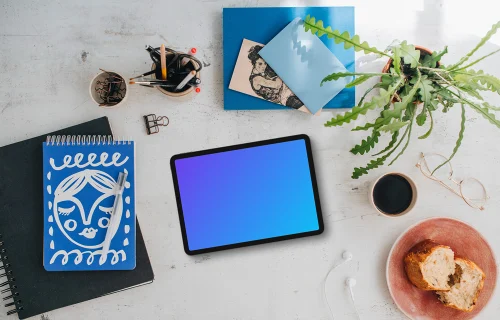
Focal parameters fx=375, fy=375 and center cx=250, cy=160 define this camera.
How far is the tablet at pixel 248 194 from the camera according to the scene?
0.96 meters

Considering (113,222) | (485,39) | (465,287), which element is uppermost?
(485,39)

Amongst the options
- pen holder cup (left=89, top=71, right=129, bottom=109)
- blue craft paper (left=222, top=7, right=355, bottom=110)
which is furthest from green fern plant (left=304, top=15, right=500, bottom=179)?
pen holder cup (left=89, top=71, right=129, bottom=109)

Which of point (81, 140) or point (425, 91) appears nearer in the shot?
point (425, 91)

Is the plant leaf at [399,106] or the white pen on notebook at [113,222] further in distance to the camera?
the white pen on notebook at [113,222]

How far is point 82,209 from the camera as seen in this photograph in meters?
0.94

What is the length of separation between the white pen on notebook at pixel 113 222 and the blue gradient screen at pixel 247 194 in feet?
0.45

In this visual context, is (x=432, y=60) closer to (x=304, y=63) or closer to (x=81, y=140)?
(x=304, y=63)

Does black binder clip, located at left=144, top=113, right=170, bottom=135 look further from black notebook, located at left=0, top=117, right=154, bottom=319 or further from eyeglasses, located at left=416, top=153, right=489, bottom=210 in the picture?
eyeglasses, located at left=416, top=153, right=489, bottom=210

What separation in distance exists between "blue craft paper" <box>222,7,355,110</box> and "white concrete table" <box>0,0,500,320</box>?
3cm

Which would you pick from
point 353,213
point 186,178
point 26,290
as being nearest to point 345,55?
point 353,213

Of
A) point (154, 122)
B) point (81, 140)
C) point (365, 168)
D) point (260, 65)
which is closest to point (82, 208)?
point (81, 140)

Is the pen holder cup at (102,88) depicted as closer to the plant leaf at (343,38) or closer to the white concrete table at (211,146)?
the white concrete table at (211,146)

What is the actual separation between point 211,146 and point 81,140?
12.9 inches

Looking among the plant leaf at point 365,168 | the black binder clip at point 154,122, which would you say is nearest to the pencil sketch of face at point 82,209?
the black binder clip at point 154,122
